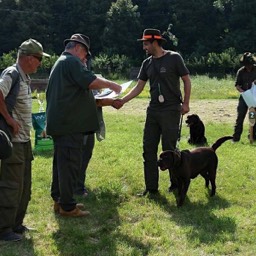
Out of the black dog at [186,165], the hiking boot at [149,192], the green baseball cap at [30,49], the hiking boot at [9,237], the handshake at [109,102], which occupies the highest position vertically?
the green baseball cap at [30,49]

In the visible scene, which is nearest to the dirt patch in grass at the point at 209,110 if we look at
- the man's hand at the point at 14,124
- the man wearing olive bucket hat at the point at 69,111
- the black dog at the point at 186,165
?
the black dog at the point at 186,165

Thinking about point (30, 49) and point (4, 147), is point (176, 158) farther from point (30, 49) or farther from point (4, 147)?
point (4, 147)

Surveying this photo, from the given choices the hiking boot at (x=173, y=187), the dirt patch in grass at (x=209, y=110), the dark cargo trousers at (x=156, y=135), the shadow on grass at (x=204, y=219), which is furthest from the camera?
the dirt patch in grass at (x=209, y=110)

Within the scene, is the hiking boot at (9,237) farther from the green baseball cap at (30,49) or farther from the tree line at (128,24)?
the tree line at (128,24)

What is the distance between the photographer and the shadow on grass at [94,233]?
4.28 metres

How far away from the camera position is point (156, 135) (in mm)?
6008

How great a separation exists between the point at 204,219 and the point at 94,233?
1.27 metres

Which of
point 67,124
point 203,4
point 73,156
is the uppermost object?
point 203,4

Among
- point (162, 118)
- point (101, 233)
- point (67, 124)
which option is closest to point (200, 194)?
point (162, 118)

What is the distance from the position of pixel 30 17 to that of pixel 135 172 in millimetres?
61516

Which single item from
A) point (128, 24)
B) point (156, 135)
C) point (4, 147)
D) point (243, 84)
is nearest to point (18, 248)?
point (4, 147)

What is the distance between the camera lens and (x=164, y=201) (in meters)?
5.76

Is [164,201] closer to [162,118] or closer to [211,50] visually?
[162,118]

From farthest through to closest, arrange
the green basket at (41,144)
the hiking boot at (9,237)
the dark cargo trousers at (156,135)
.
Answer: the green basket at (41,144), the dark cargo trousers at (156,135), the hiking boot at (9,237)
